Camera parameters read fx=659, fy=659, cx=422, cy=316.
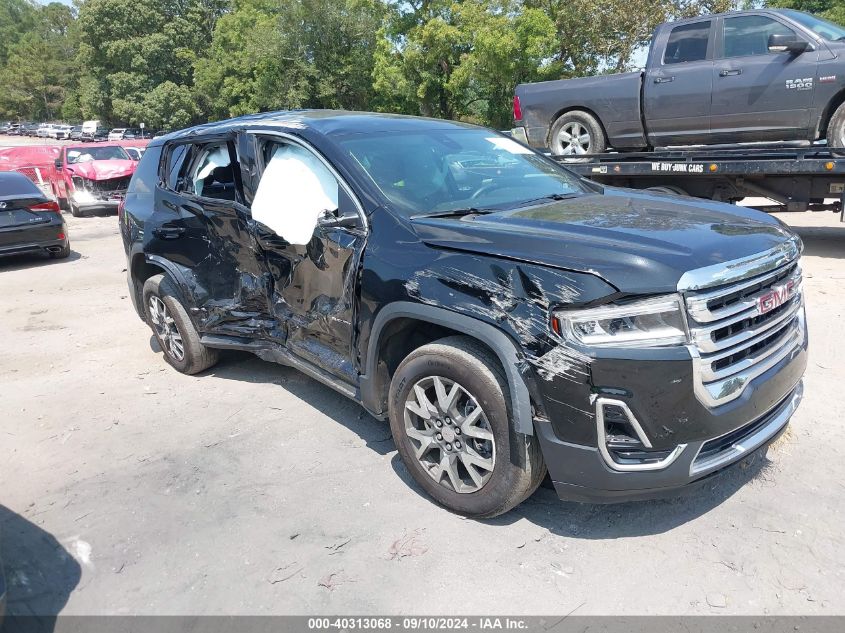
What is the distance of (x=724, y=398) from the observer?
2.61 metres

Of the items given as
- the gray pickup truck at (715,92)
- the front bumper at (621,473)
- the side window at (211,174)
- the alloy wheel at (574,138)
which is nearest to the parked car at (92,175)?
the alloy wheel at (574,138)

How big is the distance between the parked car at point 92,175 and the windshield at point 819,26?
45.8 feet

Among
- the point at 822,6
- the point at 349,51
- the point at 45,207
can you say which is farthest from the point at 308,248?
the point at 822,6

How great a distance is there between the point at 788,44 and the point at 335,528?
286 inches

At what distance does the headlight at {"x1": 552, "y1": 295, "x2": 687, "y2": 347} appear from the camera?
2492 mm

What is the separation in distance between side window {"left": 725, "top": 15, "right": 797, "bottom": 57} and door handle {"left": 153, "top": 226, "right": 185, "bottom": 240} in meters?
6.72

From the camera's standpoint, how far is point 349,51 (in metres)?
38.3

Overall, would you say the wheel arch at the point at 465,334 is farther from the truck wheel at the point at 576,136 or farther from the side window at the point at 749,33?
the side window at the point at 749,33

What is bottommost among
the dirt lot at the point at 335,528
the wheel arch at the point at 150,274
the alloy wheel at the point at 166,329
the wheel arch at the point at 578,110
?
the dirt lot at the point at 335,528

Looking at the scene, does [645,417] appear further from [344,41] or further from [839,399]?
[344,41]

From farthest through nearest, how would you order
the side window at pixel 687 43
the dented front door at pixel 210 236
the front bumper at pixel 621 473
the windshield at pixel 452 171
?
the side window at pixel 687 43
the dented front door at pixel 210 236
the windshield at pixel 452 171
the front bumper at pixel 621 473

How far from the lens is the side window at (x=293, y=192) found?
375 cm

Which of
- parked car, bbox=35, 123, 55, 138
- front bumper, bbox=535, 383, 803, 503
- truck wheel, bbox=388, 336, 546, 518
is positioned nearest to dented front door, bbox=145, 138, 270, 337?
truck wheel, bbox=388, 336, 546, 518

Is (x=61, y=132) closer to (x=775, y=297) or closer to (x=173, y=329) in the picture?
(x=173, y=329)
